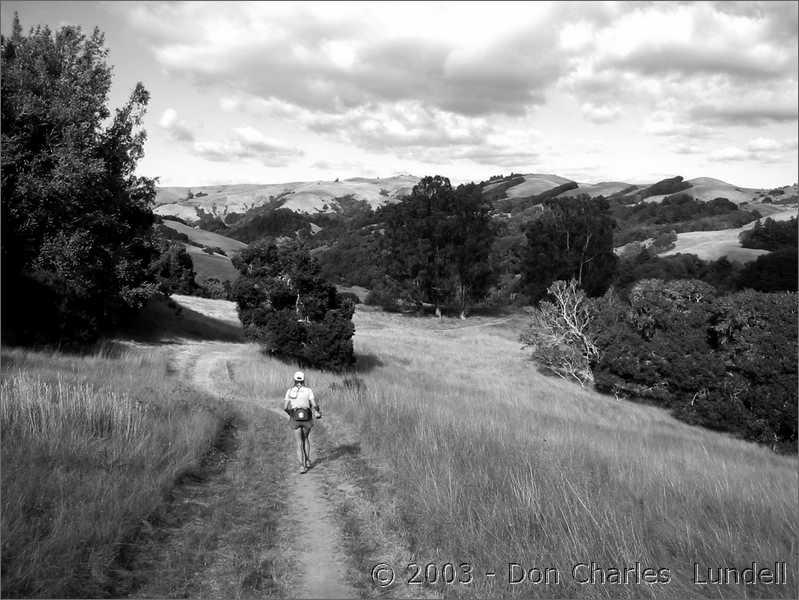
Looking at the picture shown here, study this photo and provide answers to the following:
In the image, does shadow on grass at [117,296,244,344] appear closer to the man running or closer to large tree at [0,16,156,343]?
large tree at [0,16,156,343]

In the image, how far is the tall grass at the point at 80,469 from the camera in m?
4.45

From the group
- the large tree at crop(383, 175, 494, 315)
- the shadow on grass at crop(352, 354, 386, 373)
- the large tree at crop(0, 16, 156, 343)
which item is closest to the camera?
the large tree at crop(0, 16, 156, 343)

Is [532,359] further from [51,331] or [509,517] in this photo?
[509,517]

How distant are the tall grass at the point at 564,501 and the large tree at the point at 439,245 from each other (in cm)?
3903

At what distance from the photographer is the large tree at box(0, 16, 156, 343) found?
18406 mm

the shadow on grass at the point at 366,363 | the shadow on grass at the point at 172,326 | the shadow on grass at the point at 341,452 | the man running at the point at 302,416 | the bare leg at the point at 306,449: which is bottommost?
the shadow on grass at the point at 366,363

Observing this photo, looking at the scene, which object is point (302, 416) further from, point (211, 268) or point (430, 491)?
point (211, 268)

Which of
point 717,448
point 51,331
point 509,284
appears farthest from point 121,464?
point 509,284

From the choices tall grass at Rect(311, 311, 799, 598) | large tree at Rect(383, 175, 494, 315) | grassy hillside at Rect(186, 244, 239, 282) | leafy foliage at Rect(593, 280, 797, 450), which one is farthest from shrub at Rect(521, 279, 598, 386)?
grassy hillside at Rect(186, 244, 239, 282)

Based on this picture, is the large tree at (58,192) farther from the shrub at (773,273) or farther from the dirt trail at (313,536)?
the shrub at (773,273)

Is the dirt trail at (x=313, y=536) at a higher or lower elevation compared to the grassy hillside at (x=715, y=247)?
lower

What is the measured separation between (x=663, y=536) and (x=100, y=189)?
22.8 meters

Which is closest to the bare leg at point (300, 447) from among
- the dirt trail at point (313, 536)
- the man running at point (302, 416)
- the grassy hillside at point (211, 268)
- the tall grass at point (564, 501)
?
the man running at point (302, 416)

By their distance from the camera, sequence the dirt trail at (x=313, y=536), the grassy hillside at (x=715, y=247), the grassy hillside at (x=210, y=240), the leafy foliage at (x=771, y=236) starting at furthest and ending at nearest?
the grassy hillside at (x=210, y=240), the leafy foliage at (x=771, y=236), the grassy hillside at (x=715, y=247), the dirt trail at (x=313, y=536)
